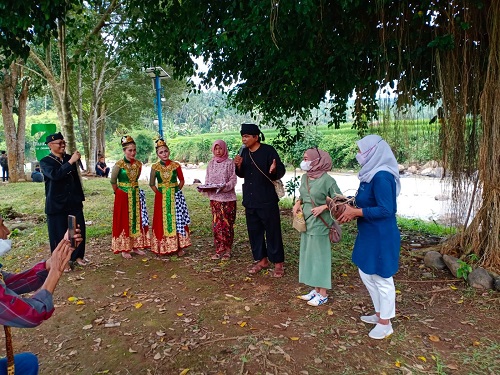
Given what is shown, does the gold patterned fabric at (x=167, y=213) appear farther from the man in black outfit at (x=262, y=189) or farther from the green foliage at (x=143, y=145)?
the green foliage at (x=143, y=145)

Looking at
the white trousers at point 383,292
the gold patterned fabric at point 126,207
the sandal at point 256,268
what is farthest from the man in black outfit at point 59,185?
the white trousers at point 383,292

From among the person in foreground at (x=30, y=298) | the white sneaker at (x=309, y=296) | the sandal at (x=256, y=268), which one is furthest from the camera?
the sandal at (x=256, y=268)

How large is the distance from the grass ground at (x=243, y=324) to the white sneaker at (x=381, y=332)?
0.05 metres

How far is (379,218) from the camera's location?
118 inches

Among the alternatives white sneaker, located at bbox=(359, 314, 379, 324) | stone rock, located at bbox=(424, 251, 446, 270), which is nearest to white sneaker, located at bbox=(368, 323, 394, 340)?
white sneaker, located at bbox=(359, 314, 379, 324)

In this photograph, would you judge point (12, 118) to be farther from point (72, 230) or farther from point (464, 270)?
point (464, 270)

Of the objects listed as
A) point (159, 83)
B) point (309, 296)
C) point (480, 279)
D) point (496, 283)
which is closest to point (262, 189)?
point (309, 296)

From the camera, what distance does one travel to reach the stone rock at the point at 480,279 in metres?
4.14

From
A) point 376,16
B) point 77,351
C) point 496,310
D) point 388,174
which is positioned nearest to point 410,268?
point 496,310

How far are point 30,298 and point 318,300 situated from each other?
9.11 ft

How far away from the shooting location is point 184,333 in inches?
133

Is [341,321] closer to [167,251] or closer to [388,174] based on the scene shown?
[388,174]

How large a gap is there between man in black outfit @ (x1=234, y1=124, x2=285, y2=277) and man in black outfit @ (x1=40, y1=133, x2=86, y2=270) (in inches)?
81.5

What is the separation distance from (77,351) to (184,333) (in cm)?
89
